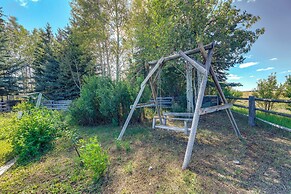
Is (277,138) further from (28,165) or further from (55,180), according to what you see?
A: (28,165)

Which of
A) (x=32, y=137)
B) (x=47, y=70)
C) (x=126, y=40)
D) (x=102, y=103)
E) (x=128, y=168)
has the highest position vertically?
(x=126, y=40)

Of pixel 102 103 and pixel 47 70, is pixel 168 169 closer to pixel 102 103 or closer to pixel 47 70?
pixel 102 103

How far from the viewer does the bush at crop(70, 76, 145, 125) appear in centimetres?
529

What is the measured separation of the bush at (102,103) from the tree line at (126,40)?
606 millimetres

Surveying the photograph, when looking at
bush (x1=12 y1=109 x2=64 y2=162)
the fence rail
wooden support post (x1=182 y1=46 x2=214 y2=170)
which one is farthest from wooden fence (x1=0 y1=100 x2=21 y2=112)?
wooden support post (x1=182 y1=46 x2=214 y2=170)

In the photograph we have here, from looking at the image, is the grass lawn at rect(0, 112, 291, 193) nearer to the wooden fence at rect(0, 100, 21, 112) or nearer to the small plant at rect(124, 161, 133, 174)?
the small plant at rect(124, 161, 133, 174)

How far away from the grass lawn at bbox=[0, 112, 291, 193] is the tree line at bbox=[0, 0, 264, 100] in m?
3.24

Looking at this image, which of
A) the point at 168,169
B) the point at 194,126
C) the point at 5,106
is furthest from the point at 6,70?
the point at 194,126

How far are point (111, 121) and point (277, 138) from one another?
541 centimetres

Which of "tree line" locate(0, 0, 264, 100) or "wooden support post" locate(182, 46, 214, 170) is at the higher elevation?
"tree line" locate(0, 0, 264, 100)

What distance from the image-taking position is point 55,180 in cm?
245

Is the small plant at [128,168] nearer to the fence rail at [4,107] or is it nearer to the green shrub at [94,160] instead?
the green shrub at [94,160]

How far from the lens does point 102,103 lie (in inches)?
208

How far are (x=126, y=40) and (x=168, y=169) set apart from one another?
34.7 ft
